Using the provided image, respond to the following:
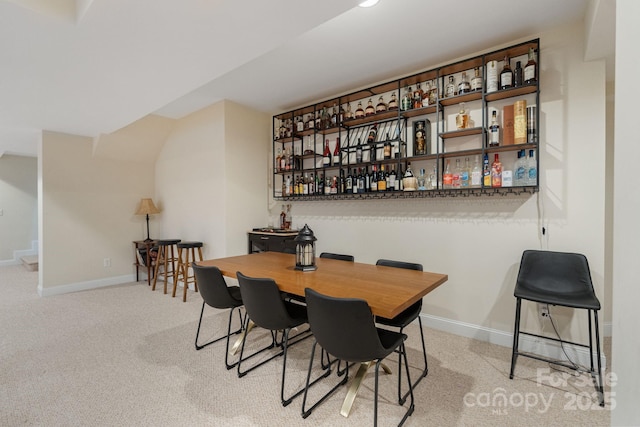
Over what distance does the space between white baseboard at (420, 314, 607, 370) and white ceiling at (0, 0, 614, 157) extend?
2416 mm

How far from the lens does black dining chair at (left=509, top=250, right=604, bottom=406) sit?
2.05 meters

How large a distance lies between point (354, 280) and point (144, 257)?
14.5 feet

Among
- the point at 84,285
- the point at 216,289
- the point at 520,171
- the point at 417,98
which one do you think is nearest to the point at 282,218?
the point at 216,289

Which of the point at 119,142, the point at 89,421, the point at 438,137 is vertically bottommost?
the point at 89,421

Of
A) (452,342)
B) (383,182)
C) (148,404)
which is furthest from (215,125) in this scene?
(452,342)

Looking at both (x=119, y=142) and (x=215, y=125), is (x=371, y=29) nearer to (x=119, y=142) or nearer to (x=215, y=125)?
(x=215, y=125)

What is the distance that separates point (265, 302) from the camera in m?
1.91

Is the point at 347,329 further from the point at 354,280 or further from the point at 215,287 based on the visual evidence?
the point at 215,287

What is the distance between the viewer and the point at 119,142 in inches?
183

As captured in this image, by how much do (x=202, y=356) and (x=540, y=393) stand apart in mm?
2522

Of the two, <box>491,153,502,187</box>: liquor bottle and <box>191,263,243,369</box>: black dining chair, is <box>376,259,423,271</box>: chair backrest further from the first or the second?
<box>191,263,243,369</box>: black dining chair

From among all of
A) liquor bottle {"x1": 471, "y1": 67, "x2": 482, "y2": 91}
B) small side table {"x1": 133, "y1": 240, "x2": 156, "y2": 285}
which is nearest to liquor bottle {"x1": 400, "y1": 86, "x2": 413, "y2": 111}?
liquor bottle {"x1": 471, "y1": 67, "x2": 482, "y2": 91}

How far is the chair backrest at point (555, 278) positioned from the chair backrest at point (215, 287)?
2170 mm

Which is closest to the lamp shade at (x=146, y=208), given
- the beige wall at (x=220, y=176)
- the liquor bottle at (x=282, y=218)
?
the beige wall at (x=220, y=176)
